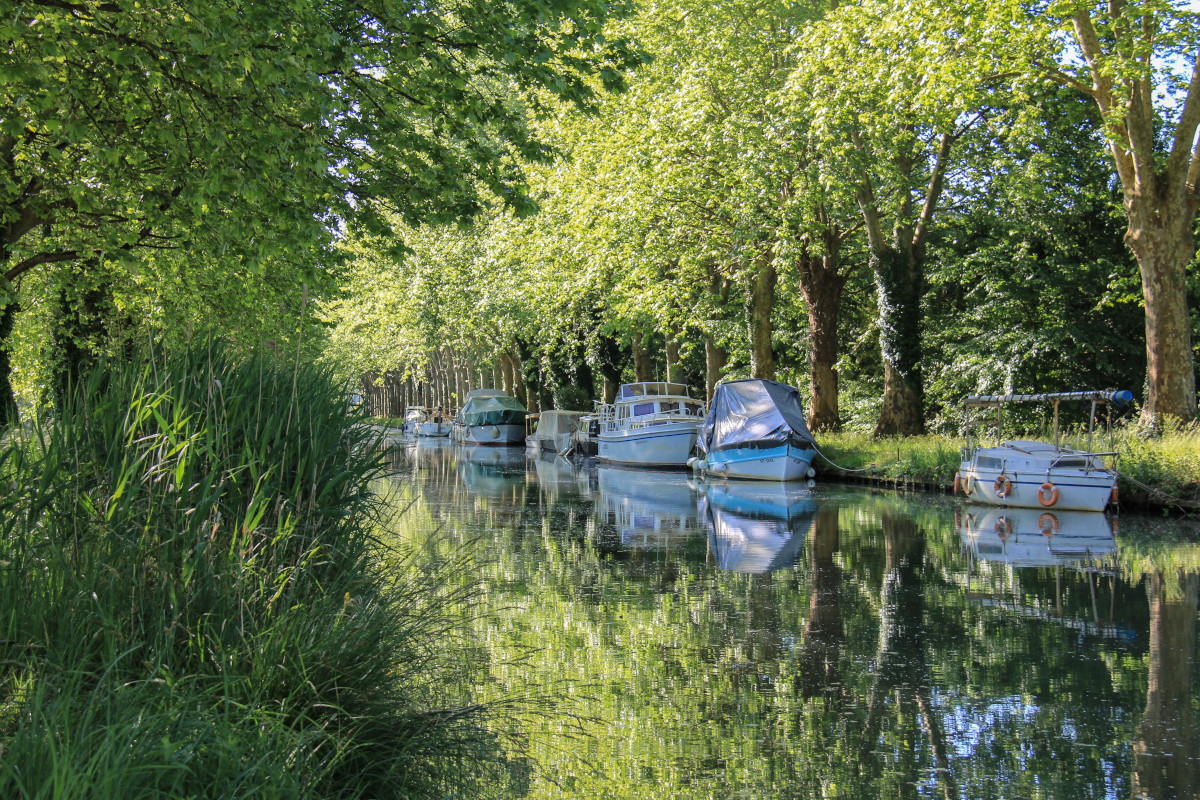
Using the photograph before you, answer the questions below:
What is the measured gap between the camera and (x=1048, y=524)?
54.4 ft

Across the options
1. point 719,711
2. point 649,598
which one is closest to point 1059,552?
point 649,598

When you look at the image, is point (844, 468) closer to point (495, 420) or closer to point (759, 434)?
point (759, 434)

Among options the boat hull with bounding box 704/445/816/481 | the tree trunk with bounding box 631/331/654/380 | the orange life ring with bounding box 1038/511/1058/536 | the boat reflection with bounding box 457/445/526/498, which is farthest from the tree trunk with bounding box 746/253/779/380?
the orange life ring with bounding box 1038/511/1058/536

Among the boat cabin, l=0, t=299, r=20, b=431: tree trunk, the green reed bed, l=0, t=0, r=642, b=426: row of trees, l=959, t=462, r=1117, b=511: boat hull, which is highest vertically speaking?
l=0, t=0, r=642, b=426: row of trees

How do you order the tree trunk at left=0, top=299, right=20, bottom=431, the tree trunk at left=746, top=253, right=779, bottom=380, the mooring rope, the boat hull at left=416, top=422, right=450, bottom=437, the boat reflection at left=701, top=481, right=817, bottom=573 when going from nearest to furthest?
the boat reflection at left=701, top=481, right=817, bottom=573
the tree trunk at left=0, top=299, right=20, bottom=431
the mooring rope
the tree trunk at left=746, top=253, right=779, bottom=380
the boat hull at left=416, top=422, right=450, bottom=437

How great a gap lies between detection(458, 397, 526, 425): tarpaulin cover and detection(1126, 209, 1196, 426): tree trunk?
34957 millimetres

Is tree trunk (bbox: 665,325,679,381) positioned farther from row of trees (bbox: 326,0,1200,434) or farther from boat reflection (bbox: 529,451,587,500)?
boat reflection (bbox: 529,451,587,500)

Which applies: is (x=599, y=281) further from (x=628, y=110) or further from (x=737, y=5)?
(x=737, y=5)

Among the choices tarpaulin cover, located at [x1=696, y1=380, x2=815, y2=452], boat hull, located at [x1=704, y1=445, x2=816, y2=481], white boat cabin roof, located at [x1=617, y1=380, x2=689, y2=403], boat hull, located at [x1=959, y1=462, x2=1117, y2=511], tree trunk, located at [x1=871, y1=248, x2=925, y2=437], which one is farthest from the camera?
white boat cabin roof, located at [x1=617, y1=380, x2=689, y2=403]

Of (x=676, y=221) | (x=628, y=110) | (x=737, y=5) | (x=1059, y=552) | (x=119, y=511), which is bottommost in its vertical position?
(x=1059, y=552)

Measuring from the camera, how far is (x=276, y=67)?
7.43 meters

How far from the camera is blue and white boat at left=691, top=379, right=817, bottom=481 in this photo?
25.5 metres

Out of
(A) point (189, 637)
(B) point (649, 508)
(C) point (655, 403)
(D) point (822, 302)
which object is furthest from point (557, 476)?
(A) point (189, 637)

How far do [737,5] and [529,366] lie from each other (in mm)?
26777
